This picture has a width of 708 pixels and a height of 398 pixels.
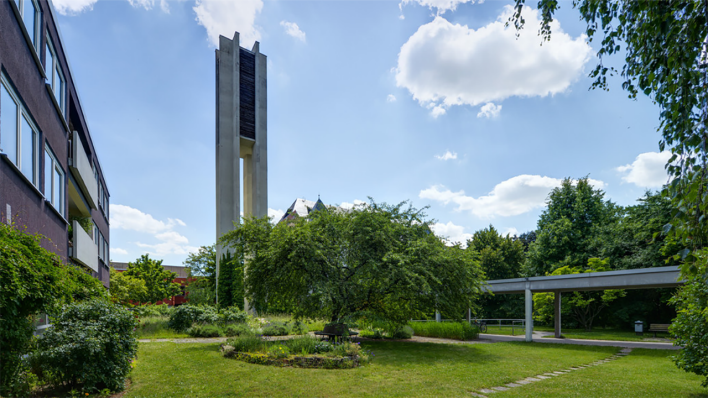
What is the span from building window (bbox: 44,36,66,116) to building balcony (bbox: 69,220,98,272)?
14.6ft

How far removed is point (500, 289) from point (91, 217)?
21.5 metres

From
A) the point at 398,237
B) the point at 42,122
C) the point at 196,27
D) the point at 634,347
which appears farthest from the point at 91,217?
the point at 634,347

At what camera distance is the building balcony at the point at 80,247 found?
1465 cm

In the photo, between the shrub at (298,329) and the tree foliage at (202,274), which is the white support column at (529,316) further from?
the tree foliage at (202,274)

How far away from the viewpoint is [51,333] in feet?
22.6

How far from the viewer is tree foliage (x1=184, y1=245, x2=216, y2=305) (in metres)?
40.7

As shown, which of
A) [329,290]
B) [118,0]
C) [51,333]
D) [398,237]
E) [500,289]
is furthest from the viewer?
[500,289]

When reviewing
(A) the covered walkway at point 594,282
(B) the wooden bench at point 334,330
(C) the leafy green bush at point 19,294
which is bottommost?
(B) the wooden bench at point 334,330

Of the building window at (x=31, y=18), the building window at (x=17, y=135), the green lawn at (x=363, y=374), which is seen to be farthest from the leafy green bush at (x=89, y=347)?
the building window at (x=31, y=18)

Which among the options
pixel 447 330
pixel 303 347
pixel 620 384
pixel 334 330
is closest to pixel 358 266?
pixel 334 330

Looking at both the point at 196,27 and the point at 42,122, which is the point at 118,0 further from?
the point at 42,122

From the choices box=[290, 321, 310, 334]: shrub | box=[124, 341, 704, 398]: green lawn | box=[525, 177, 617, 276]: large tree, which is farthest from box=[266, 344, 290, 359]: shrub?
box=[525, 177, 617, 276]: large tree

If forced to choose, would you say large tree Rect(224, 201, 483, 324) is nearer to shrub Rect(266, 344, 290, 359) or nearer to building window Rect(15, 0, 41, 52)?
shrub Rect(266, 344, 290, 359)

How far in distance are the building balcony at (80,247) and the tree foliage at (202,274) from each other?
918 inches
